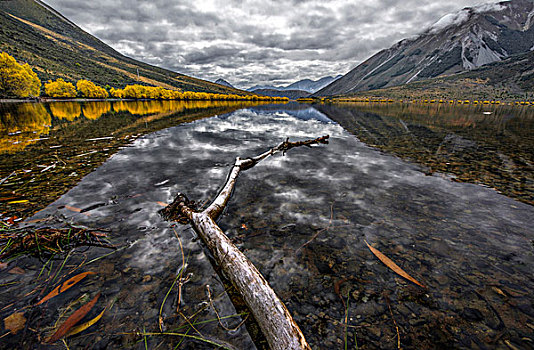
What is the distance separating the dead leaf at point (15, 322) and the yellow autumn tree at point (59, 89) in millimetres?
164666

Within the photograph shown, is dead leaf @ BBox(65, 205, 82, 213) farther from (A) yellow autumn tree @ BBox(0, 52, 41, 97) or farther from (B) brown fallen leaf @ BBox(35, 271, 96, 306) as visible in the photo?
(A) yellow autumn tree @ BBox(0, 52, 41, 97)

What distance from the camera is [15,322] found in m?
3.89

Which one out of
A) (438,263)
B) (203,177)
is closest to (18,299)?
(203,177)

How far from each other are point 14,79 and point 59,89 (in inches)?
1859

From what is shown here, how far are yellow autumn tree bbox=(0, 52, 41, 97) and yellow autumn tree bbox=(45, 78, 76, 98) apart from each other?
115 feet

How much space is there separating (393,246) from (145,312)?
6578mm

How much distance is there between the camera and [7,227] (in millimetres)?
6332

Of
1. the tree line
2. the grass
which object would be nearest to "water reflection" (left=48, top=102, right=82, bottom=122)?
the grass

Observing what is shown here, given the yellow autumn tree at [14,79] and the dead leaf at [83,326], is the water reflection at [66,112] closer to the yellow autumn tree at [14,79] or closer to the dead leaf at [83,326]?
the yellow autumn tree at [14,79]

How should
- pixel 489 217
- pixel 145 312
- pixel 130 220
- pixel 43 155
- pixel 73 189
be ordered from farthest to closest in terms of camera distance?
pixel 43 155 < pixel 73 189 < pixel 489 217 < pixel 130 220 < pixel 145 312

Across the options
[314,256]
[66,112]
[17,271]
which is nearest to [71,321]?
[17,271]

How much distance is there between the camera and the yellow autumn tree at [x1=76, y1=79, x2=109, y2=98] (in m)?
132

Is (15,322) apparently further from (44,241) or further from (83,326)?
(44,241)

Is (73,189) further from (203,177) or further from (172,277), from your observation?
(172,277)
